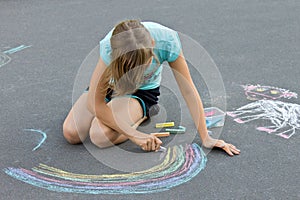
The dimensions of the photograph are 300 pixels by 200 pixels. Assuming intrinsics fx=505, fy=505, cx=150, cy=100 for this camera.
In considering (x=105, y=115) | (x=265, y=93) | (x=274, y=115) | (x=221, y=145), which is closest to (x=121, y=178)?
(x=105, y=115)

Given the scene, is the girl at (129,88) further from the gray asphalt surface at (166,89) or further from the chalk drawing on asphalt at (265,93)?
the chalk drawing on asphalt at (265,93)

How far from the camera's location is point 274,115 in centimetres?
329

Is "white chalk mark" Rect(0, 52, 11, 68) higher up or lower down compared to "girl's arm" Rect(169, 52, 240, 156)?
lower down

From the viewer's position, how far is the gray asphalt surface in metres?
2.59

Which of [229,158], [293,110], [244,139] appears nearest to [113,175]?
[229,158]

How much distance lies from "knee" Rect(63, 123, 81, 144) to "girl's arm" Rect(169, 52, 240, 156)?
69cm

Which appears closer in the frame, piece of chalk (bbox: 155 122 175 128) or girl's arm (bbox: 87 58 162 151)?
girl's arm (bbox: 87 58 162 151)

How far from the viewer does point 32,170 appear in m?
2.75

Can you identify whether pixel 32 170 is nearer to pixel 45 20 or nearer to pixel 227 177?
pixel 227 177

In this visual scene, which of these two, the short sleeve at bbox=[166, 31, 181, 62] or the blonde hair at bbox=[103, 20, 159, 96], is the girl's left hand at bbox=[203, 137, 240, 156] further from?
the blonde hair at bbox=[103, 20, 159, 96]

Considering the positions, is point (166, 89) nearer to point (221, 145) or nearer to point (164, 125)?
point (164, 125)

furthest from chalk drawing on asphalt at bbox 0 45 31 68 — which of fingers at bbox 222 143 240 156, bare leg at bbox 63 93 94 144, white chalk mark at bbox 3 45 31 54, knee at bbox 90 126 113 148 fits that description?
fingers at bbox 222 143 240 156

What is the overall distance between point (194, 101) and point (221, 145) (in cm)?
29

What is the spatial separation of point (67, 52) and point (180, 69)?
2.06 meters
